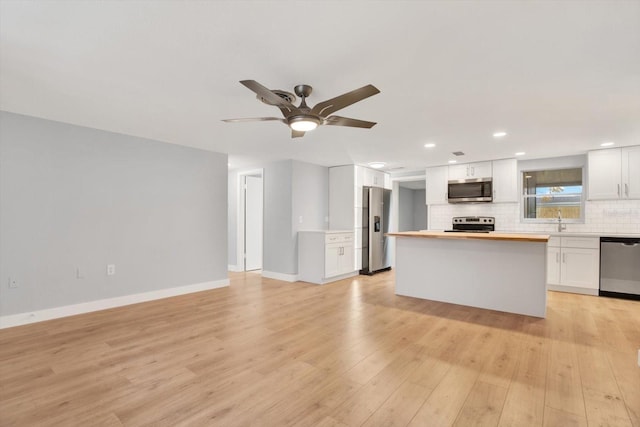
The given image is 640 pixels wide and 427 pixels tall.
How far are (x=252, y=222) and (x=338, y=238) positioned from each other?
82.0 inches

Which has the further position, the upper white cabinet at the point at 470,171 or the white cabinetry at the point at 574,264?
the upper white cabinet at the point at 470,171

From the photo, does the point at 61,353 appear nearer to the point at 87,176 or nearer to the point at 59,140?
the point at 87,176

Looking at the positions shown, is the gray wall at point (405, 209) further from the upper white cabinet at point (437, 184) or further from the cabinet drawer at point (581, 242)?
the cabinet drawer at point (581, 242)

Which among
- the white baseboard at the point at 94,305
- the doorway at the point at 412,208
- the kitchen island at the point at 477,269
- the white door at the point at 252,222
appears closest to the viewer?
the white baseboard at the point at 94,305

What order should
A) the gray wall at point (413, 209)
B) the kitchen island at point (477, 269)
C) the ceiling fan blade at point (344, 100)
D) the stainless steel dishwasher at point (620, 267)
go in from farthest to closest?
1. the gray wall at point (413, 209)
2. the stainless steel dishwasher at point (620, 267)
3. the kitchen island at point (477, 269)
4. the ceiling fan blade at point (344, 100)

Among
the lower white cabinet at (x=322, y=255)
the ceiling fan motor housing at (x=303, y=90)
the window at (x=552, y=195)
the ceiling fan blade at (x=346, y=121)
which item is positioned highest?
the ceiling fan motor housing at (x=303, y=90)

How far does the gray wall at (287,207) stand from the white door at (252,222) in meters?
0.58

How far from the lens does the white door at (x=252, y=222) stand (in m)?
6.56

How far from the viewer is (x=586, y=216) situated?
506 cm

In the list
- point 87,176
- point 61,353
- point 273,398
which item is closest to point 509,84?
point 273,398

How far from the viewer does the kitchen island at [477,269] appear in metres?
3.57

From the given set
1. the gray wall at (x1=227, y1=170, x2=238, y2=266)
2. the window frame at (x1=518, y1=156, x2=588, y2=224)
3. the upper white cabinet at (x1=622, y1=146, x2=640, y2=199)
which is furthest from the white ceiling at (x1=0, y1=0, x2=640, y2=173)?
the gray wall at (x1=227, y1=170, x2=238, y2=266)

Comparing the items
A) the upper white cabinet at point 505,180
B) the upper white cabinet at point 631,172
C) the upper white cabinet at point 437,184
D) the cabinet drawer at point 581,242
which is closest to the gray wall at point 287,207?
the upper white cabinet at point 437,184

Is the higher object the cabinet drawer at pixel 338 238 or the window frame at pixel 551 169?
the window frame at pixel 551 169
